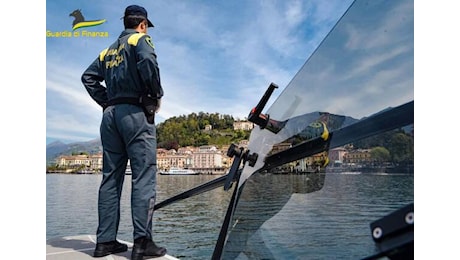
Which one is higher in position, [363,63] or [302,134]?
[363,63]

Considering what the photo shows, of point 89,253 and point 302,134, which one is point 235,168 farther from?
point 89,253

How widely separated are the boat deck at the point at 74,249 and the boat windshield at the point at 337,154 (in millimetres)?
817

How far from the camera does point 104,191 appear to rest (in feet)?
5.42

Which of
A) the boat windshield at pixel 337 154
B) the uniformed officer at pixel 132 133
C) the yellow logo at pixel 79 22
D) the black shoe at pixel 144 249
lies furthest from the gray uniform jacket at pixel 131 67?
the yellow logo at pixel 79 22

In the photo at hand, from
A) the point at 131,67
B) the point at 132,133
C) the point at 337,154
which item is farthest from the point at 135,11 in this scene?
the point at 337,154

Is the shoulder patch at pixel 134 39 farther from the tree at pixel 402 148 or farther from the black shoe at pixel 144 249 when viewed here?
the tree at pixel 402 148

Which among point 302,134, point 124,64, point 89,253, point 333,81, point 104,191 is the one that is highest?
point 124,64

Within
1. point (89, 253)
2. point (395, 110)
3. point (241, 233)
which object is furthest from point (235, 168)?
point (89, 253)

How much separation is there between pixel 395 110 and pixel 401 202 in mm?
152

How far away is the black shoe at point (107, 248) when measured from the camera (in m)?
1.58

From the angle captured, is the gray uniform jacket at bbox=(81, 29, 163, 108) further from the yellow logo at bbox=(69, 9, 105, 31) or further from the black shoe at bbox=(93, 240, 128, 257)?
the yellow logo at bbox=(69, 9, 105, 31)

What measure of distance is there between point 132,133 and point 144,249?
20.2 inches

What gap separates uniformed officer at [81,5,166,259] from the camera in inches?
59.1

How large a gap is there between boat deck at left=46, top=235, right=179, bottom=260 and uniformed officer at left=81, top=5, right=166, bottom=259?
0.06 m
